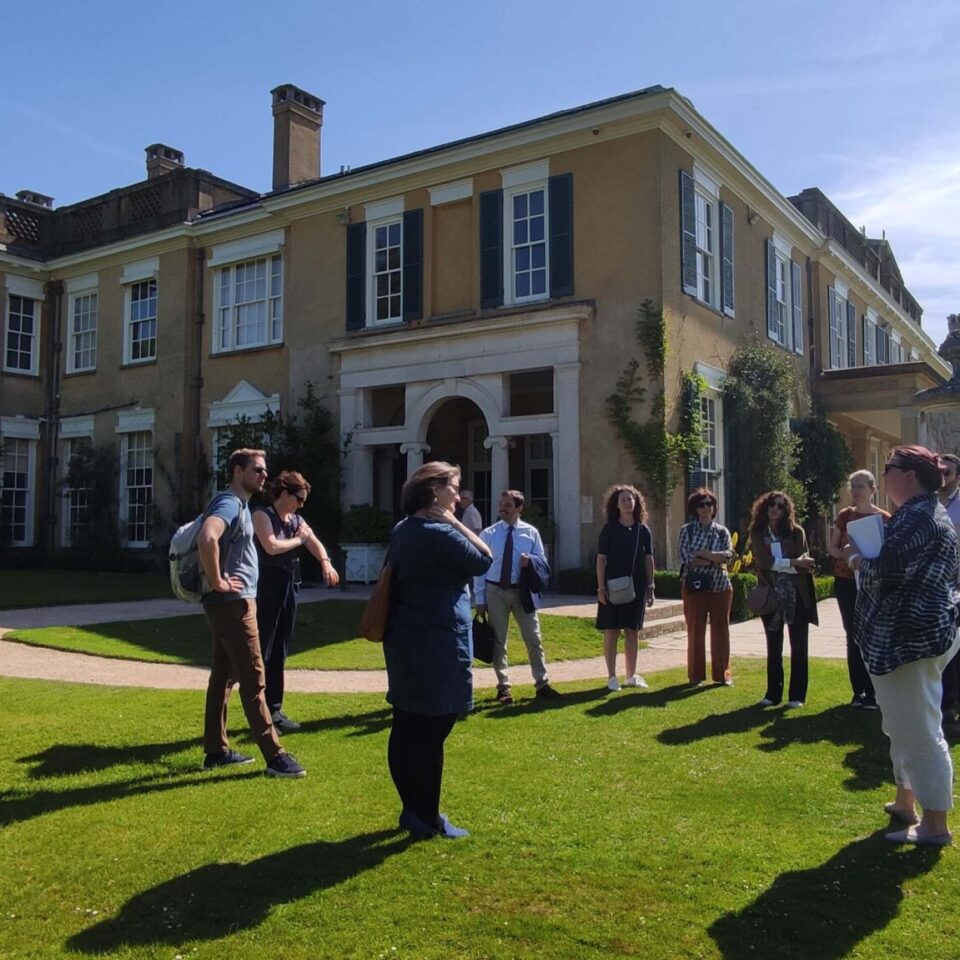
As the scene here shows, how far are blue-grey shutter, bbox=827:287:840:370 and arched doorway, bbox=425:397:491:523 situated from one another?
29.5ft

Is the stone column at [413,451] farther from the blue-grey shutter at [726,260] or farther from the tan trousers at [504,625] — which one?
the tan trousers at [504,625]

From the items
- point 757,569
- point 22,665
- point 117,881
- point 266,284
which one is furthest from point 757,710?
point 266,284

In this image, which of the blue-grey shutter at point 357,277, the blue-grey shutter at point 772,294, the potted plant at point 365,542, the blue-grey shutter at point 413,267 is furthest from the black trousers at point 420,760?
the blue-grey shutter at point 772,294

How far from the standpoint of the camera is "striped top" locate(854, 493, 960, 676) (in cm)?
411

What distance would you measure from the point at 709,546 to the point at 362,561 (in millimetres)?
9747

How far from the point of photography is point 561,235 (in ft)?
52.1

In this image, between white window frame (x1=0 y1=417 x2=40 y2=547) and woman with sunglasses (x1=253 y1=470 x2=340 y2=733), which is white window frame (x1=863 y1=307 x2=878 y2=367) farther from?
woman with sunglasses (x1=253 y1=470 x2=340 y2=733)

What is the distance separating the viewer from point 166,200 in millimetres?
21750

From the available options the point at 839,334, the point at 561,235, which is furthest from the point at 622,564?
the point at 839,334

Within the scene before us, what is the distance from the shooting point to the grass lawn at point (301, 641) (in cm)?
986

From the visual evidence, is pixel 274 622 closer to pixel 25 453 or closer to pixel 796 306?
pixel 796 306

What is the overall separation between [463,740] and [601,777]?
46.0 inches

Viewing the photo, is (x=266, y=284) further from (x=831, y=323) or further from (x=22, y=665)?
(x=831, y=323)

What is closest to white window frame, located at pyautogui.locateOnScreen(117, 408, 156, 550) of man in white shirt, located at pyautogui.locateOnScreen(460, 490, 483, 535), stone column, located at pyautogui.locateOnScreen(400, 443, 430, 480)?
stone column, located at pyautogui.locateOnScreen(400, 443, 430, 480)
